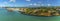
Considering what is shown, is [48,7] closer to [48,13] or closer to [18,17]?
[48,13]

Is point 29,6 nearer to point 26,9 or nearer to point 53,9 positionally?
point 26,9

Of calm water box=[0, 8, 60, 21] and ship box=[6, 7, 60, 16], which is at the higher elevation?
ship box=[6, 7, 60, 16]

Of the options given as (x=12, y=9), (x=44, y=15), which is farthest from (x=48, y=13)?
(x=12, y=9)

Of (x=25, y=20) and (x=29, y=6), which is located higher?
(x=29, y=6)

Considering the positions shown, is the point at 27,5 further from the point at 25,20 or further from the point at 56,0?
the point at 56,0

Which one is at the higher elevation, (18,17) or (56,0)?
(56,0)

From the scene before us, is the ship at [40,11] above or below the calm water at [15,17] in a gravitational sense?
above

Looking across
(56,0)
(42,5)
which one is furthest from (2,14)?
(56,0)
